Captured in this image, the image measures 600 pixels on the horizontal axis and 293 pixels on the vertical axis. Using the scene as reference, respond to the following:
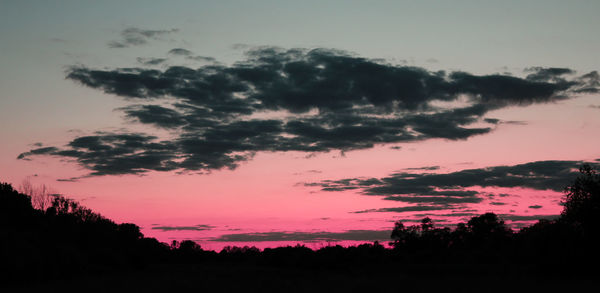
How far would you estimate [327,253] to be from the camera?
107438 millimetres

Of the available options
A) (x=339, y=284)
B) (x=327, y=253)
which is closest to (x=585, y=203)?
(x=339, y=284)

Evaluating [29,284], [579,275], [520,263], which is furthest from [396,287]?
[29,284]

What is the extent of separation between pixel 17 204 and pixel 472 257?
2966 inches

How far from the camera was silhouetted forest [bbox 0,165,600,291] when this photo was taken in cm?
6119

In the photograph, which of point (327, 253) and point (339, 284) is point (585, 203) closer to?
point (339, 284)

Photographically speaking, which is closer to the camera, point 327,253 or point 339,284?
point 339,284

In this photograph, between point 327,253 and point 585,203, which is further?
point 327,253

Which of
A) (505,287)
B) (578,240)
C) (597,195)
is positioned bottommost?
(505,287)

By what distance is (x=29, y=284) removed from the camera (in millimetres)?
57844

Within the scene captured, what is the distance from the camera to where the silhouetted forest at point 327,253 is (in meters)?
61.2

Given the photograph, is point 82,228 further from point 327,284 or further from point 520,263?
point 520,263

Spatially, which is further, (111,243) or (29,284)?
(111,243)

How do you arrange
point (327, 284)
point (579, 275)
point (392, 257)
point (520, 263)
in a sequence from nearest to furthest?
point (579, 275)
point (327, 284)
point (520, 263)
point (392, 257)

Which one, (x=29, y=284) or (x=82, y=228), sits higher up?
(x=82, y=228)
